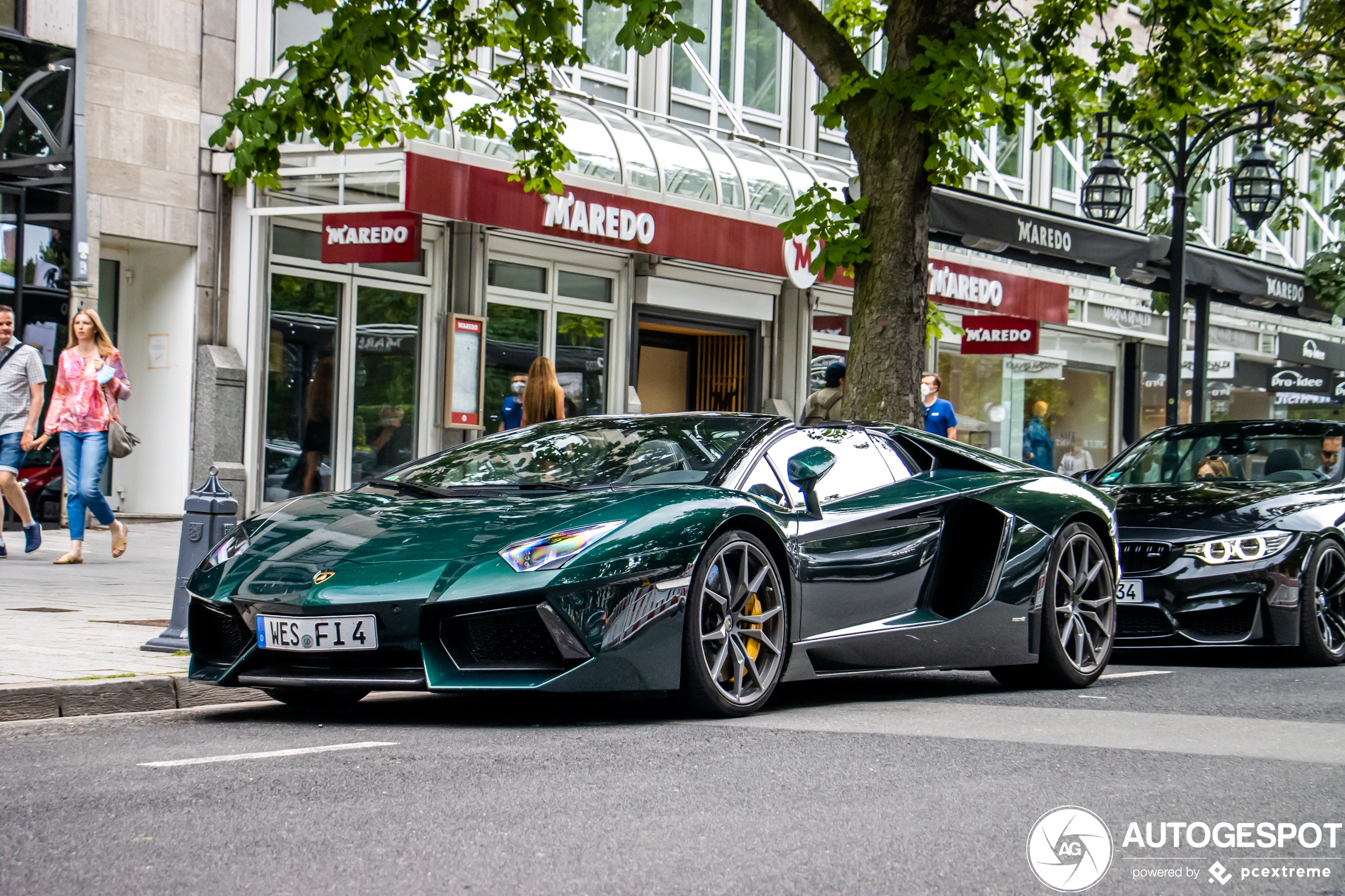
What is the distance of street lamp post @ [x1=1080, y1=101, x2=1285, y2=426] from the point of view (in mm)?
16219

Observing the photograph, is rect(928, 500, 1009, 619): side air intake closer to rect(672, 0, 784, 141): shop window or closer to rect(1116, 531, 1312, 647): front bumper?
rect(1116, 531, 1312, 647): front bumper

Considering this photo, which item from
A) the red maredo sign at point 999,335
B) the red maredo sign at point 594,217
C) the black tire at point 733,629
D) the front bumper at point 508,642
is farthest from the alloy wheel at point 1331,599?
the red maredo sign at point 999,335

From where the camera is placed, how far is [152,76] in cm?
1650

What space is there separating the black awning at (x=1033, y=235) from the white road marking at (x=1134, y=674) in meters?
4.38

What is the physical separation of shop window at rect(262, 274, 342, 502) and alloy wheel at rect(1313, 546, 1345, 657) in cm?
1101

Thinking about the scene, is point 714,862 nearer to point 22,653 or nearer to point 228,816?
point 228,816

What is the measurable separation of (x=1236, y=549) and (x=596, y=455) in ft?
13.5

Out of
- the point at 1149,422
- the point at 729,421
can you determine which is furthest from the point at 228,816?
the point at 1149,422

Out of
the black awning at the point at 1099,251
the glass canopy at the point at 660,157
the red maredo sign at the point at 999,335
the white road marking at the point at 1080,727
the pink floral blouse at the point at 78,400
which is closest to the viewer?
the white road marking at the point at 1080,727

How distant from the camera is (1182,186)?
16.6 m

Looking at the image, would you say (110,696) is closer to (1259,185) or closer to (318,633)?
(318,633)

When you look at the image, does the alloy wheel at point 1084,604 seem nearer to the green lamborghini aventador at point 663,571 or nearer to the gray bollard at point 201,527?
the green lamborghini aventador at point 663,571

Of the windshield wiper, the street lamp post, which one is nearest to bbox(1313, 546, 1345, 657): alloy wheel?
the windshield wiper

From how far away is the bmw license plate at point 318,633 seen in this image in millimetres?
5633
